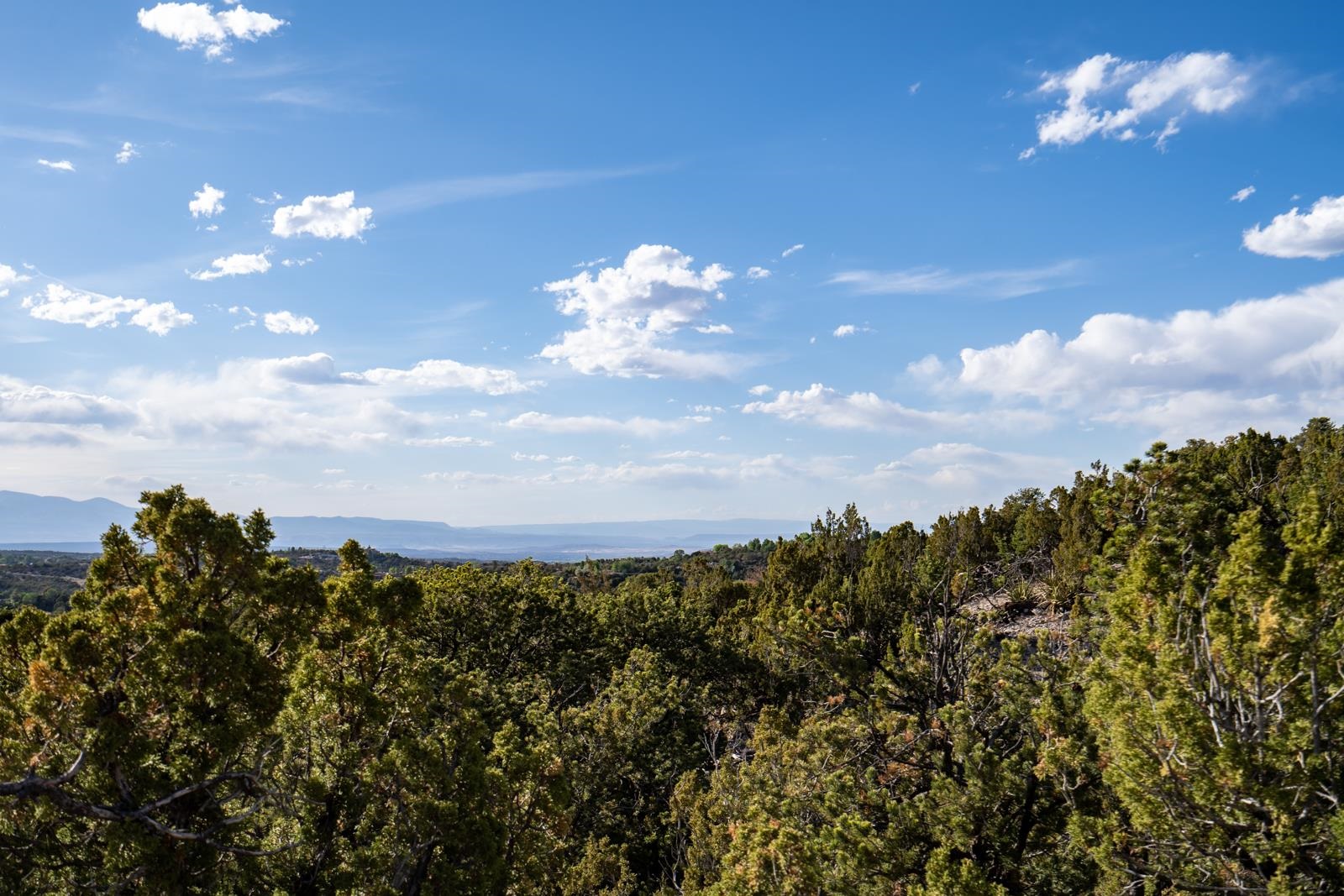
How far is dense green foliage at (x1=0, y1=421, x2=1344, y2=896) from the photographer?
8797 millimetres

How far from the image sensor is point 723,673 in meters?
38.0

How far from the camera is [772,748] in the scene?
18.7 metres

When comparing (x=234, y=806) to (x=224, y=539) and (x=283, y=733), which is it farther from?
(x=224, y=539)

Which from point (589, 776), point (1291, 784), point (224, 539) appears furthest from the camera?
point (589, 776)

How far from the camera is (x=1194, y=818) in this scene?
8.98 meters

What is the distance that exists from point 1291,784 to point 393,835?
11263 millimetres

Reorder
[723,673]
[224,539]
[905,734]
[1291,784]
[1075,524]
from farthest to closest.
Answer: [1075,524], [723,673], [905,734], [224,539], [1291,784]

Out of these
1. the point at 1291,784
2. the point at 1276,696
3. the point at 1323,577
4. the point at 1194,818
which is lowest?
the point at 1194,818

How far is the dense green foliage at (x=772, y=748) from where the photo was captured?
8.80 m

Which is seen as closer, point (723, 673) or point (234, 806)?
point (234, 806)

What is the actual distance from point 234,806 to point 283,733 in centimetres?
153

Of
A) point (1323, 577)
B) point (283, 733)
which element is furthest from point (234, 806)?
point (1323, 577)

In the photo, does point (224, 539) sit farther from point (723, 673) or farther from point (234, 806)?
point (723, 673)

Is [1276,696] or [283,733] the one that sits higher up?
[1276,696]
